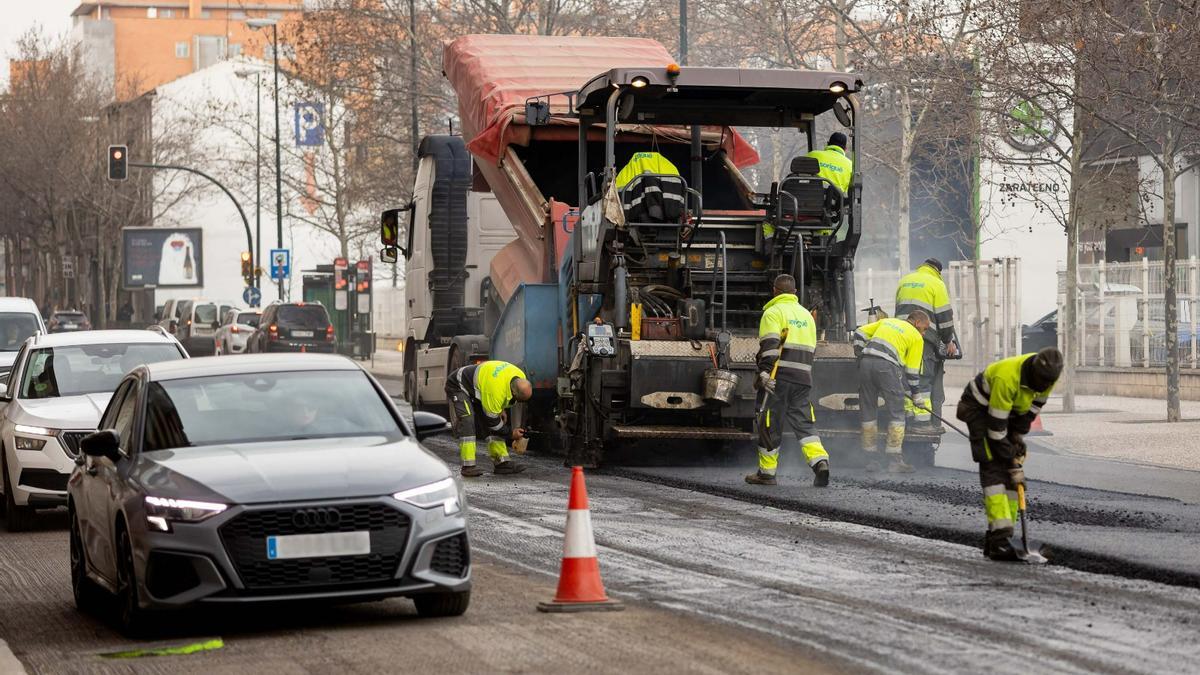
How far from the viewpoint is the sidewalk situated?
19.5 m

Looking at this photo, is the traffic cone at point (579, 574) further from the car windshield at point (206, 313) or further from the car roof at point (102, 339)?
the car windshield at point (206, 313)

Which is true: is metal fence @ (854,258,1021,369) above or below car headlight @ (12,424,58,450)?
above

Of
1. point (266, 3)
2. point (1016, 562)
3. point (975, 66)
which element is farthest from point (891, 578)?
point (266, 3)

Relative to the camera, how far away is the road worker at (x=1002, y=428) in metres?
10.5

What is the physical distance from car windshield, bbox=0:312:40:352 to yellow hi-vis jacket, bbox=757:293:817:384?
1047 cm

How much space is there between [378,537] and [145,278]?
67.7 metres

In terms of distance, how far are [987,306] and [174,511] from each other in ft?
84.2

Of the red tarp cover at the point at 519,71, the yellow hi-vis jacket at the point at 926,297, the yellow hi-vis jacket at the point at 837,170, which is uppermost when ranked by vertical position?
the red tarp cover at the point at 519,71

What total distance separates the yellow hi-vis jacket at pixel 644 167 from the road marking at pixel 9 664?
9503 millimetres

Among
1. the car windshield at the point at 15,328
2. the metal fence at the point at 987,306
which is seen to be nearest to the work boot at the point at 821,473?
the car windshield at the point at 15,328

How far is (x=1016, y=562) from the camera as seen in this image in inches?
410

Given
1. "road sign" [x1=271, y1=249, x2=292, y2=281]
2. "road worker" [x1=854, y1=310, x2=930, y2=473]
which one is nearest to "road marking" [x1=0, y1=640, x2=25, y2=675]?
"road worker" [x1=854, y1=310, x2=930, y2=473]

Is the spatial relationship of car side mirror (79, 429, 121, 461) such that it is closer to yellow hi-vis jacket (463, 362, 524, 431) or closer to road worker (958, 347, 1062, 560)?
road worker (958, 347, 1062, 560)

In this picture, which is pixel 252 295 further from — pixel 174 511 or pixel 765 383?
pixel 174 511
